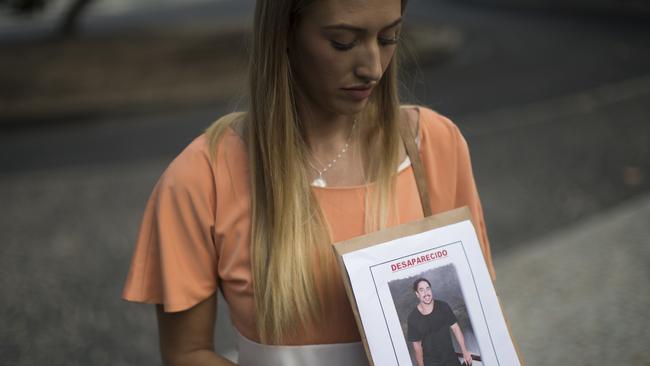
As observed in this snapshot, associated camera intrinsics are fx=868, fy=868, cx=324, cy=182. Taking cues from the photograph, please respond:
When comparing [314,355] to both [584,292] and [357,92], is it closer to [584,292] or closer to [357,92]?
[357,92]

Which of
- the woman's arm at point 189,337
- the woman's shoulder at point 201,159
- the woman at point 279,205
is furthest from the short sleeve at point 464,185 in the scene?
the woman's arm at point 189,337

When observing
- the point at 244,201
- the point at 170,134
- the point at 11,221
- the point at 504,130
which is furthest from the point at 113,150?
the point at 244,201

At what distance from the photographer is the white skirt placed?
2.00 meters

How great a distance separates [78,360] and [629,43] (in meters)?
10.8

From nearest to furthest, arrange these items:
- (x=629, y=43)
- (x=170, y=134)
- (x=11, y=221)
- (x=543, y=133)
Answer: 1. (x=11, y=221)
2. (x=543, y=133)
3. (x=170, y=134)
4. (x=629, y=43)

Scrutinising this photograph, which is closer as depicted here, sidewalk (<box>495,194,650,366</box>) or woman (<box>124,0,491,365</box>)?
woman (<box>124,0,491,365</box>)

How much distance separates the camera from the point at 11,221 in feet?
22.2

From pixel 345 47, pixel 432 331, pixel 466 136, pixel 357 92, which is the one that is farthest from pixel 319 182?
pixel 466 136

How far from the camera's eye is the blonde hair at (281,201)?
1.94 m

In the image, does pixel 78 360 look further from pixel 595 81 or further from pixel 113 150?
pixel 595 81

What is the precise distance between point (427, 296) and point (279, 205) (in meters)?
0.39

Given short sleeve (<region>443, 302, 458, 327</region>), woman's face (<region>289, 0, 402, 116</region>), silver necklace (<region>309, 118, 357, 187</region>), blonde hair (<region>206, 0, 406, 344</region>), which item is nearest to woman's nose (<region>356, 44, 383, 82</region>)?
woman's face (<region>289, 0, 402, 116</region>)

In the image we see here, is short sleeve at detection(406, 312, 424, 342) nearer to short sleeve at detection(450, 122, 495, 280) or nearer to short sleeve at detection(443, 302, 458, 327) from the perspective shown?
short sleeve at detection(443, 302, 458, 327)

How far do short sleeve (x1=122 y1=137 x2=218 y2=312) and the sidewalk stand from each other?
9.05 ft
